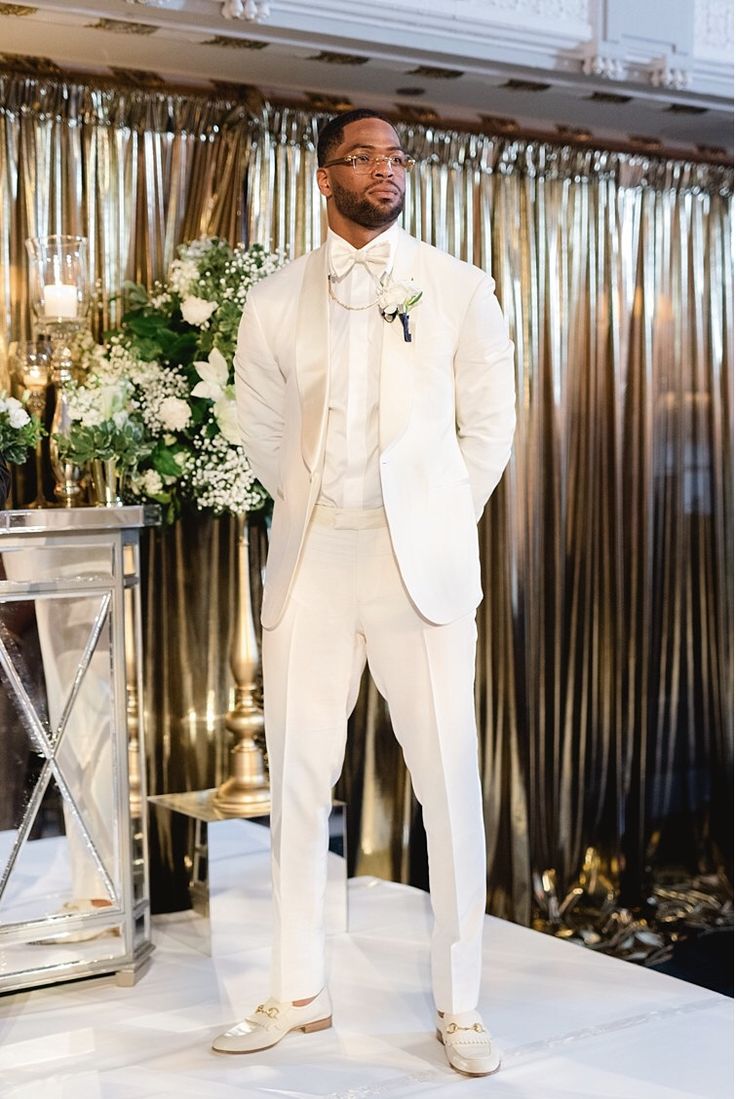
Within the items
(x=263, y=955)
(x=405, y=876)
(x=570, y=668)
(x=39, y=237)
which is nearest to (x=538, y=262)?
(x=570, y=668)

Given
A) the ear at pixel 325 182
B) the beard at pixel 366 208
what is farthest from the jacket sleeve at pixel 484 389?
the ear at pixel 325 182

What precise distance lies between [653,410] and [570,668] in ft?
2.92

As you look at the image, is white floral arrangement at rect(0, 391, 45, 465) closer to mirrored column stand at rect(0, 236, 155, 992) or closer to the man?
mirrored column stand at rect(0, 236, 155, 992)

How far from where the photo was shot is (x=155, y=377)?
334 cm

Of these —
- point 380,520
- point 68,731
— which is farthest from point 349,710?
point 68,731

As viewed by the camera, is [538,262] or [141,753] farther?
[538,262]

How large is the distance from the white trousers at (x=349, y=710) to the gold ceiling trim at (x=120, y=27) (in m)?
1.43

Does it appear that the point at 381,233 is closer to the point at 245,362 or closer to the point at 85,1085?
the point at 245,362

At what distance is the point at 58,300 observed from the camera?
3.20 metres

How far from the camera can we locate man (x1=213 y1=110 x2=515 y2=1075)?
2.56 meters

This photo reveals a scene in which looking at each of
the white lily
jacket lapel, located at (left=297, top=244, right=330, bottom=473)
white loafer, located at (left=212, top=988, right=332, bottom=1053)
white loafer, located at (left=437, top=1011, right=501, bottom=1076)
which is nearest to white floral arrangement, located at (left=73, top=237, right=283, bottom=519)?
the white lily

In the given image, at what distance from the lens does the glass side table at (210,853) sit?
3357 mm

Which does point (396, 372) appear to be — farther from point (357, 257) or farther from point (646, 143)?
point (646, 143)

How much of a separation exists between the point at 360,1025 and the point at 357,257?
1588 millimetres
